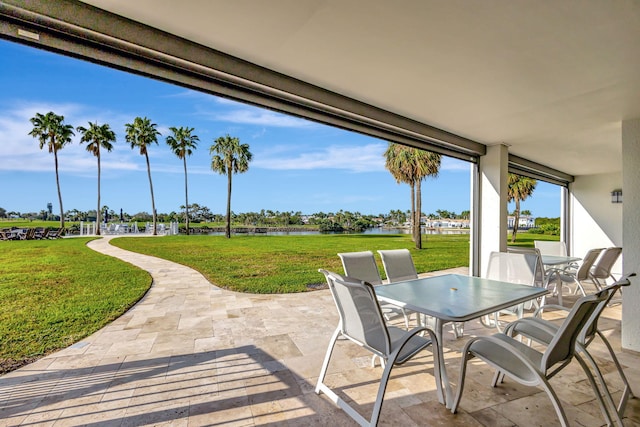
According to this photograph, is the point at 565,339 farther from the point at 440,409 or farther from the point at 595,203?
the point at 595,203

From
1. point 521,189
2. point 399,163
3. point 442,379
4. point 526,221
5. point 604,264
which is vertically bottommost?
point 442,379

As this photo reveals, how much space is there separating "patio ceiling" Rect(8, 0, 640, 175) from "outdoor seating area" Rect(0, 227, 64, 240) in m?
14.2

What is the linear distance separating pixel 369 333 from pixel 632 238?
9.84 feet

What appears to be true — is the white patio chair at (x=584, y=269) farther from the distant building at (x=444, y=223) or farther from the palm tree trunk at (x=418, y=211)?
the distant building at (x=444, y=223)

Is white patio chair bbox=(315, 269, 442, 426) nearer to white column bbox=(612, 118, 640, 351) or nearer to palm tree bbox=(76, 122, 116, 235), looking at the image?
white column bbox=(612, 118, 640, 351)

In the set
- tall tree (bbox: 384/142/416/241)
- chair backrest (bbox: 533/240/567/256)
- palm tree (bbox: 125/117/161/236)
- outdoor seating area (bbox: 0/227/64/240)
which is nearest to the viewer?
chair backrest (bbox: 533/240/567/256)

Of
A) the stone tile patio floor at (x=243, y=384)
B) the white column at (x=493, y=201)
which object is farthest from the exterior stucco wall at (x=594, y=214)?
the stone tile patio floor at (x=243, y=384)

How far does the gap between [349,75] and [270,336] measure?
2570 millimetres

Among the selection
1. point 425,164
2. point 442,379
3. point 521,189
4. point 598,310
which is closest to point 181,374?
point 442,379

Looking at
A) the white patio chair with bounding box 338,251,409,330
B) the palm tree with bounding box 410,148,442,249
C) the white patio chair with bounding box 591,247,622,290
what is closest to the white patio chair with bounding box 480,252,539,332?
the white patio chair with bounding box 338,251,409,330

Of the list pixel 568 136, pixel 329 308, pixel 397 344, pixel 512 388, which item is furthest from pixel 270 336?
pixel 568 136

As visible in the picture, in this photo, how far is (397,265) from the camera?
10.8 feet

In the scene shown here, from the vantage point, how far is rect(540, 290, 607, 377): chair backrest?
1.50 metres

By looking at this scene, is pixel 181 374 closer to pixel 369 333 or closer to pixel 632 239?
pixel 369 333
